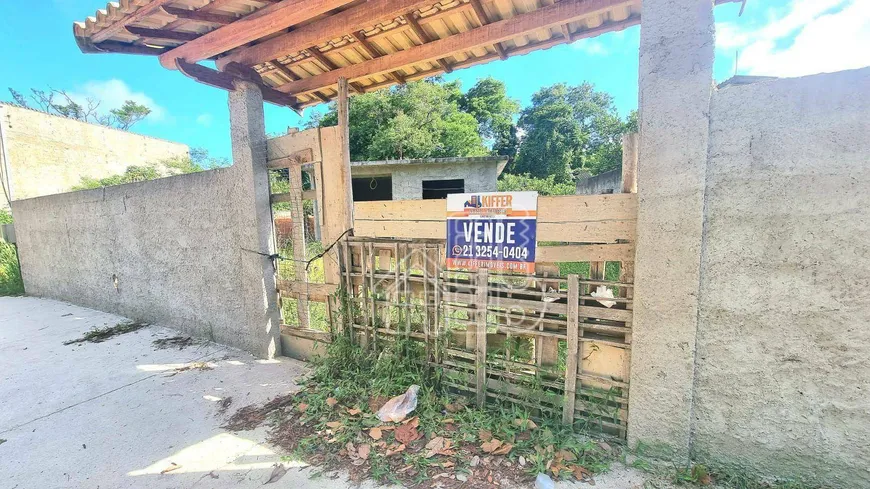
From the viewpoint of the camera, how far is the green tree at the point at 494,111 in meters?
26.3

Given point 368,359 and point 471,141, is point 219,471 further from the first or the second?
point 471,141

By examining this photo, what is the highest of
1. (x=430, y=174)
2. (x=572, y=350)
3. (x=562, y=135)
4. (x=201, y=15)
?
(x=562, y=135)

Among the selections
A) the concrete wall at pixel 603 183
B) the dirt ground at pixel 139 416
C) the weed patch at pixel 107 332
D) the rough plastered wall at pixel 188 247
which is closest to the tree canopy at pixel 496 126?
the concrete wall at pixel 603 183

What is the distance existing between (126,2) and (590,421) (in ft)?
13.8

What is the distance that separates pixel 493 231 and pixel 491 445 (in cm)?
137

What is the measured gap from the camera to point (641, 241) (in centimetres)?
194

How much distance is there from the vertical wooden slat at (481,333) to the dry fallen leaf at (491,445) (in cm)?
33

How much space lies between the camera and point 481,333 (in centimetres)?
247

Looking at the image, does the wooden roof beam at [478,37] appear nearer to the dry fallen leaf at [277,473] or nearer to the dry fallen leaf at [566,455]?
the dry fallen leaf at [566,455]

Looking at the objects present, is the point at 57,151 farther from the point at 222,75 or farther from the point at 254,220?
the point at 254,220

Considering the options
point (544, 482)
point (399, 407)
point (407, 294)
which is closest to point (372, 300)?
point (407, 294)

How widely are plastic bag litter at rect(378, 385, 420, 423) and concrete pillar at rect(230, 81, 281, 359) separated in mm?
1811

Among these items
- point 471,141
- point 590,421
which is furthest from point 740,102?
point 471,141

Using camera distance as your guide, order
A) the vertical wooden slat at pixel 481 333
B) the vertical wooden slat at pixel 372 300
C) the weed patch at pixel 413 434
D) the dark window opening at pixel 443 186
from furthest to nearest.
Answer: the dark window opening at pixel 443 186 → the vertical wooden slat at pixel 372 300 → the vertical wooden slat at pixel 481 333 → the weed patch at pixel 413 434
